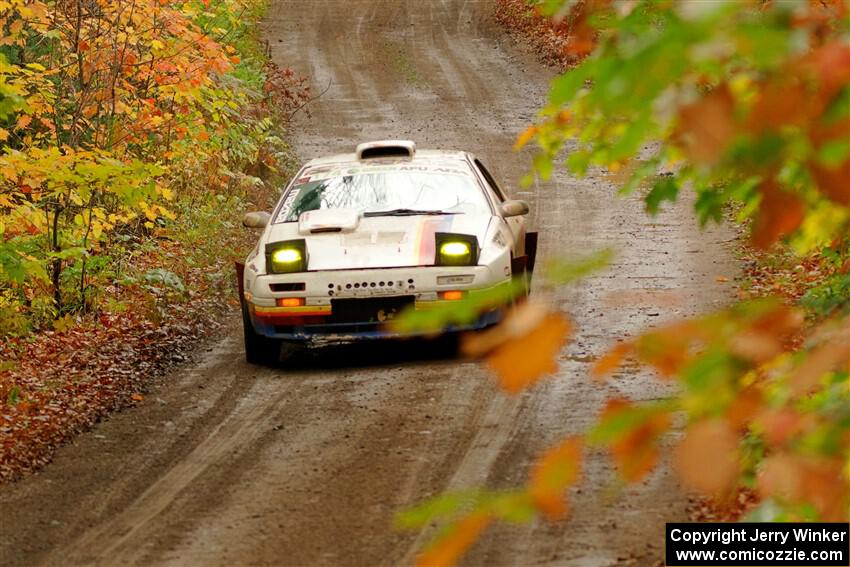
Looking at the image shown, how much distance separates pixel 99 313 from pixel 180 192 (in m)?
5.01

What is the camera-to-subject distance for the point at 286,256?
9930 millimetres

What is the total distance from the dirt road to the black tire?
0.21 meters

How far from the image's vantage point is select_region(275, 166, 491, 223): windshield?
34.8 ft

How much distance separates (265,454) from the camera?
802 centimetres

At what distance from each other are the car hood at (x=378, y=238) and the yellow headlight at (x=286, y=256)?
0.10 m

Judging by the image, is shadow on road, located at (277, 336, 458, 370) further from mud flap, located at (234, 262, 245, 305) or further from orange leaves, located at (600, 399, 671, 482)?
orange leaves, located at (600, 399, 671, 482)

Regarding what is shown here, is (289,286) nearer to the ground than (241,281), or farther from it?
farther from it

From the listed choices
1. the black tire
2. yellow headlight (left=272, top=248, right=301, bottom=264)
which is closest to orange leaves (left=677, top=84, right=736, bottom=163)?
yellow headlight (left=272, top=248, right=301, bottom=264)

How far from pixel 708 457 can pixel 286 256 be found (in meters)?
8.21

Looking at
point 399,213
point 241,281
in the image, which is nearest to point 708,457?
point 399,213

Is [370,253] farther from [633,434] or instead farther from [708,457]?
[708,457]

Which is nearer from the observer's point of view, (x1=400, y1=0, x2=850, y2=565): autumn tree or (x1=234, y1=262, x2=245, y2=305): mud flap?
(x1=400, y1=0, x2=850, y2=565): autumn tree

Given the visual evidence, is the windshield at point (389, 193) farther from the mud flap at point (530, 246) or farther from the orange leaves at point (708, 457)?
the orange leaves at point (708, 457)

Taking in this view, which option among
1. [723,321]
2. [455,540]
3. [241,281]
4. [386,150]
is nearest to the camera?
[455,540]
